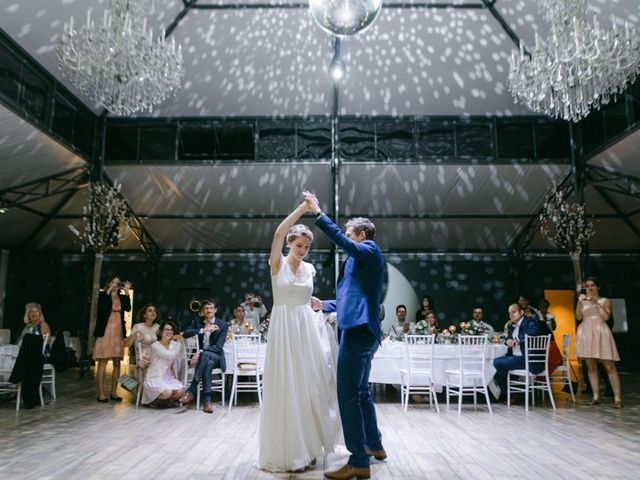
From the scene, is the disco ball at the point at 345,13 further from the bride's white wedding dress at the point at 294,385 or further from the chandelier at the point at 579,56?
the chandelier at the point at 579,56

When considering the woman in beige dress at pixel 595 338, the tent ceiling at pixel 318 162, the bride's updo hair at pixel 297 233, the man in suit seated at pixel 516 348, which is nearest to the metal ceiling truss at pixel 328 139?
the tent ceiling at pixel 318 162

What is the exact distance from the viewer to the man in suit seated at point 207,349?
19.1ft

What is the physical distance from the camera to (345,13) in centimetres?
345

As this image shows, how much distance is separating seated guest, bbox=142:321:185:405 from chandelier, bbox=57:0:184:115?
260cm

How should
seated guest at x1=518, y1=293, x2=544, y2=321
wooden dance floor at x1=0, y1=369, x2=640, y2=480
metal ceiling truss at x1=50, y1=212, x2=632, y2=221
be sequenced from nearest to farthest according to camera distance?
wooden dance floor at x1=0, y1=369, x2=640, y2=480
seated guest at x1=518, y1=293, x2=544, y2=321
metal ceiling truss at x1=50, y1=212, x2=632, y2=221

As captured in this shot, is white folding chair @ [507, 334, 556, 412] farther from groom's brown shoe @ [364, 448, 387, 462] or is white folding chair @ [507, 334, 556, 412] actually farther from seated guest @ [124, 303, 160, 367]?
seated guest @ [124, 303, 160, 367]

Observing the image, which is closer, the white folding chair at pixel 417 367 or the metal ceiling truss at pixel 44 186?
the white folding chair at pixel 417 367

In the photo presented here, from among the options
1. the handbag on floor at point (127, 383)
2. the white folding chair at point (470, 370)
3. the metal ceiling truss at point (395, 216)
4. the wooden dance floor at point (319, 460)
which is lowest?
the wooden dance floor at point (319, 460)

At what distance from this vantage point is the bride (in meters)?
3.03

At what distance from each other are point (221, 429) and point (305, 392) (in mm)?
1857

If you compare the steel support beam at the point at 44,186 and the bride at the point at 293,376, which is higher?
the steel support beam at the point at 44,186

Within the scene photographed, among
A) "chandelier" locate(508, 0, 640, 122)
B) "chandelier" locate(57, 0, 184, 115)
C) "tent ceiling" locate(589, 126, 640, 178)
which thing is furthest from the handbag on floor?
"tent ceiling" locate(589, 126, 640, 178)

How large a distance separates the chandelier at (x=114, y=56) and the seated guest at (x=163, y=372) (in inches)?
103

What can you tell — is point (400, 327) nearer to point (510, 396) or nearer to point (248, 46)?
point (510, 396)
